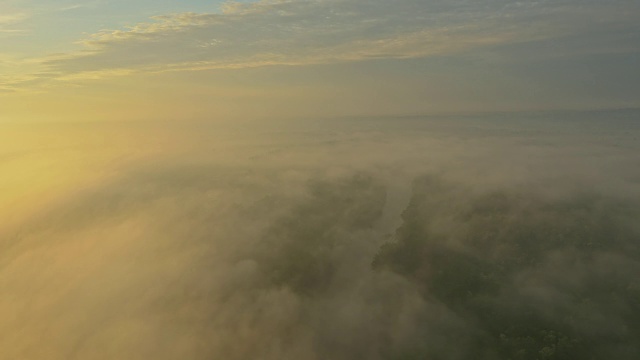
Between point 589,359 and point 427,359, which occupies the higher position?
point 589,359

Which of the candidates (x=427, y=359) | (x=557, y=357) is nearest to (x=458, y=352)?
(x=427, y=359)

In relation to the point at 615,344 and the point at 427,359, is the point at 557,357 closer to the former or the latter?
the point at 615,344

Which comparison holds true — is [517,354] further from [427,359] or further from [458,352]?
[427,359]

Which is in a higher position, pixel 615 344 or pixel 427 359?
pixel 615 344

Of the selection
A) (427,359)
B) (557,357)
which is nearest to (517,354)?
(557,357)

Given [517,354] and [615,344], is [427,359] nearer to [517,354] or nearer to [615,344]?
[517,354]

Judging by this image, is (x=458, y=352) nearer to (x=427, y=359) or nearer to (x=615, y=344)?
(x=427, y=359)
